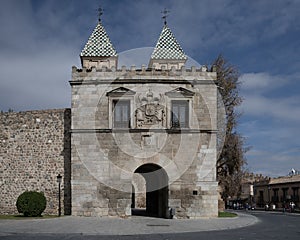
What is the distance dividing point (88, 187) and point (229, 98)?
12421mm

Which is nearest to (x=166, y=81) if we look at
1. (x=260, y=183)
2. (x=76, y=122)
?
Answer: (x=76, y=122)

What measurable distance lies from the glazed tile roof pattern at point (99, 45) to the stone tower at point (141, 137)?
43.4ft

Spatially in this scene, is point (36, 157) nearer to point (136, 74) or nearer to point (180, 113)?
point (136, 74)

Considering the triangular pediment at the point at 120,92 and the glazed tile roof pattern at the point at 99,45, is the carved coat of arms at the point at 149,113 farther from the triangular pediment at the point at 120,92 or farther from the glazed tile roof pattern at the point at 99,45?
the glazed tile roof pattern at the point at 99,45

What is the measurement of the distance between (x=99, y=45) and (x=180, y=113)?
15961mm

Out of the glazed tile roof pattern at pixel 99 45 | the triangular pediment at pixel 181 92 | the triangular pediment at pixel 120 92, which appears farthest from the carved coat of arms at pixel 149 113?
the glazed tile roof pattern at pixel 99 45

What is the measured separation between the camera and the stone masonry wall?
24547 mm

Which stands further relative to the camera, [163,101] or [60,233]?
[163,101]

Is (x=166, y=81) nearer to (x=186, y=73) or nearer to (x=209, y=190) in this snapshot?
(x=186, y=73)

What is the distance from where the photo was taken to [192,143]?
890 inches

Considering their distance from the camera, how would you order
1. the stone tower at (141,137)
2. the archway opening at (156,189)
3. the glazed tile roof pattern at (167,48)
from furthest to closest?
the glazed tile roof pattern at (167,48) → the archway opening at (156,189) → the stone tower at (141,137)

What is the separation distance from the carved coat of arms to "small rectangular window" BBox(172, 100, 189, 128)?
0.68 metres

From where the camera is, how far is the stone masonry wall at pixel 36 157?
2455 centimetres

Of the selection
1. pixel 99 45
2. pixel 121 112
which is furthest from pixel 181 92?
pixel 99 45
